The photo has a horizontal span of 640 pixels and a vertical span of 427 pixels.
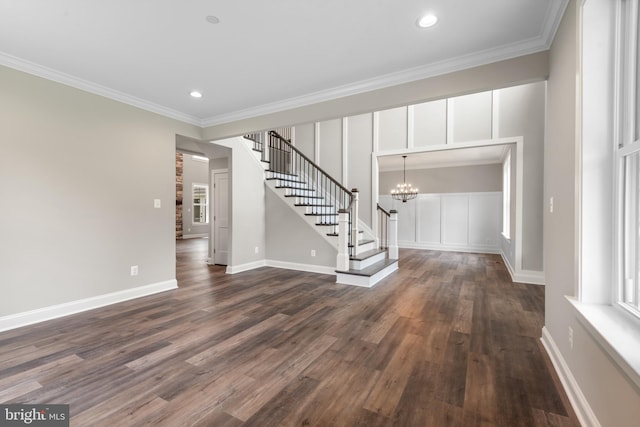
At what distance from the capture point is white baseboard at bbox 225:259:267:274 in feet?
17.3

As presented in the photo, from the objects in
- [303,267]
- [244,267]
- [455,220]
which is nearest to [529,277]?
[455,220]

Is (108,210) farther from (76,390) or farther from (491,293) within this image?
(491,293)

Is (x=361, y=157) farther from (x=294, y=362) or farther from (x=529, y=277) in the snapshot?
(x=294, y=362)

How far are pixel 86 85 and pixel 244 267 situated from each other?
12.1 feet

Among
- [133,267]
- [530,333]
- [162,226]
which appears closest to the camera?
[530,333]

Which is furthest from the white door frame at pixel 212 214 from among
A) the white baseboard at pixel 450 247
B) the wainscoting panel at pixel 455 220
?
the wainscoting panel at pixel 455 220

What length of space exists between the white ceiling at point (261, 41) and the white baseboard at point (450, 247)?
6.57m

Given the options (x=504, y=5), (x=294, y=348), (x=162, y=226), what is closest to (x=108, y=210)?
(x=162, y=226)

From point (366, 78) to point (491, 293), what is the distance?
351cm

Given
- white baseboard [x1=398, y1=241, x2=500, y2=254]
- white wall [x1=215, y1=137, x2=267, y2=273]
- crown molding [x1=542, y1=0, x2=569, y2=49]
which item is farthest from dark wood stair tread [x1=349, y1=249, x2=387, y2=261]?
crown molding [x1=542, y1=0, x2=569, y2=49]

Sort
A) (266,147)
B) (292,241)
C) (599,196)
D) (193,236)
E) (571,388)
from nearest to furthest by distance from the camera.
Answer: (599,196) < (571,388) < (292,241) < (266,147) < (193,236)

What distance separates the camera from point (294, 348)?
243 centimetres

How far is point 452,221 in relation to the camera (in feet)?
27.4

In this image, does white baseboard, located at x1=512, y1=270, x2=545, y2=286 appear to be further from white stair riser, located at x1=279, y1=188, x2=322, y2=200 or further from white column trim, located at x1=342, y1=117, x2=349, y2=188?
white stair riser, located at x1=279, y1=188, x2=322, y2=200
